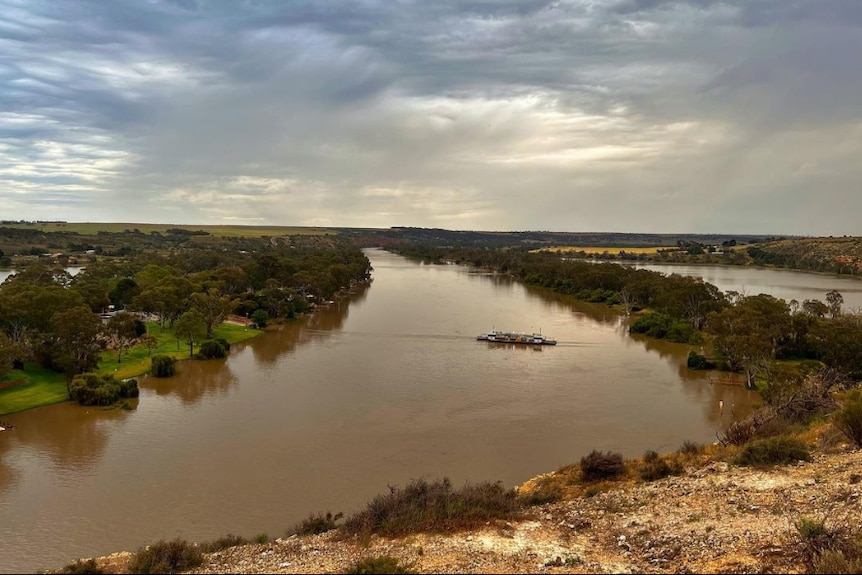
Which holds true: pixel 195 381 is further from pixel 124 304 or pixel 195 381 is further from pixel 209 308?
pixel 124 304

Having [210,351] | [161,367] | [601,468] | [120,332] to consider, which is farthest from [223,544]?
[210,351]

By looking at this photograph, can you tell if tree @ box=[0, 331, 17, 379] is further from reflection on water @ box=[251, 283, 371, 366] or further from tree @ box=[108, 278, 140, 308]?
tree @ box=[108, 278, 140, 308]

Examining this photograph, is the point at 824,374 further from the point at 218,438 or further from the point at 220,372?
the point at 220,372

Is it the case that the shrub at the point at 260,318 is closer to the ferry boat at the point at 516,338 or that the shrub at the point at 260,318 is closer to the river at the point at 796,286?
the ferry boat at the point at 516,338

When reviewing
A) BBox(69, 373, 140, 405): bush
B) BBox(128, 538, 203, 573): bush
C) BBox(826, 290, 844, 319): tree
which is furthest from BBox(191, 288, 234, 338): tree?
BBox(826, 290, 844, 319): tree

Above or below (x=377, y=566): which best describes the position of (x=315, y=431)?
below

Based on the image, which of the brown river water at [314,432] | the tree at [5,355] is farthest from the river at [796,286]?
the tree at [5,355]
